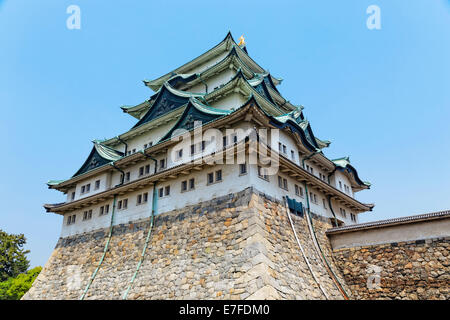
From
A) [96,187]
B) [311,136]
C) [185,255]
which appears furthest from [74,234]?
[311,136]

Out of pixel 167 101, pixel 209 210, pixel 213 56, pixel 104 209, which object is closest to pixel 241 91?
pixel 167 101

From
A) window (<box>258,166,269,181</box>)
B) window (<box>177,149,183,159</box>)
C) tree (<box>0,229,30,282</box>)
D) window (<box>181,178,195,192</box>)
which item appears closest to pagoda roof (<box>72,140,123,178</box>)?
window (<box>177,149,183,159</box>)

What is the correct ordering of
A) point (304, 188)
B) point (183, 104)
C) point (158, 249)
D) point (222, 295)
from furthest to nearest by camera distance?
point (183, 104) < point (304, 188) < point (158, 249) < point (222, 295)

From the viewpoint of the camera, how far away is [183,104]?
26062mm

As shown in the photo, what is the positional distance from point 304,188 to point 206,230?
7991 mm

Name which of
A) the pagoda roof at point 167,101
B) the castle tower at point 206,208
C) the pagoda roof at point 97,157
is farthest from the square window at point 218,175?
the pagoda roof at point 97,157

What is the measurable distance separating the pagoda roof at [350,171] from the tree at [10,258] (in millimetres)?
45691

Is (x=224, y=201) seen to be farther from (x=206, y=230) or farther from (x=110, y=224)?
(x=110, y=224)

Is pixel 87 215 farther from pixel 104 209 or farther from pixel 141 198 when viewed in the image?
pixel 141 198

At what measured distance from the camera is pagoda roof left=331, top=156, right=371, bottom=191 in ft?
93.2

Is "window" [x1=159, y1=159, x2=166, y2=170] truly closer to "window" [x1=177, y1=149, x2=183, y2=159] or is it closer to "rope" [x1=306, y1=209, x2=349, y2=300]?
"window" [x1=177, y1=149, x2=183, y2=159]

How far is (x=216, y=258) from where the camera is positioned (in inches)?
658
